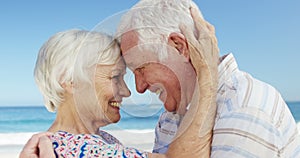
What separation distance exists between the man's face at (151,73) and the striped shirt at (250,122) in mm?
185

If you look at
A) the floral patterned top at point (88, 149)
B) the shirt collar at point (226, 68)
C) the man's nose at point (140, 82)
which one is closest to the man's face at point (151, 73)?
the man's nose at point (140, 82)

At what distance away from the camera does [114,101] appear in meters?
1.37

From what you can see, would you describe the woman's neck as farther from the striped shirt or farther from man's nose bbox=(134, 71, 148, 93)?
the striped shirt

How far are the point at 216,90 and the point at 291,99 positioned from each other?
18.6 m

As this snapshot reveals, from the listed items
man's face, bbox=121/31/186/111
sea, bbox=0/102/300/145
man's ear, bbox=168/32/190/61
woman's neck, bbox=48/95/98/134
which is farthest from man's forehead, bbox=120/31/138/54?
sea, bbox=0/102/300/145

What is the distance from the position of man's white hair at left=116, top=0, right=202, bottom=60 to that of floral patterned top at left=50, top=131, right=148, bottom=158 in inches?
11.2

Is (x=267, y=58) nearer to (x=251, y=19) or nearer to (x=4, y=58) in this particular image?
(x=251, y=19)

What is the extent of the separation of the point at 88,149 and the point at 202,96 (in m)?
0.29

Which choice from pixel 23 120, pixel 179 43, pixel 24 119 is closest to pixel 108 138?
pixel 179 43

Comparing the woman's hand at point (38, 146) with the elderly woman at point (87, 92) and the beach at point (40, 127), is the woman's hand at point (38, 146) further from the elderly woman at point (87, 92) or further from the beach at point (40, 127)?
the beach at point (40, 127)

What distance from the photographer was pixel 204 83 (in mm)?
1148

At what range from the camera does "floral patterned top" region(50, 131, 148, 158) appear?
1112mm

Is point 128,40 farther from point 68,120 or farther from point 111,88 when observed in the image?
point 68,120

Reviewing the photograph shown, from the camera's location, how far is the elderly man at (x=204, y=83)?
1.11m
